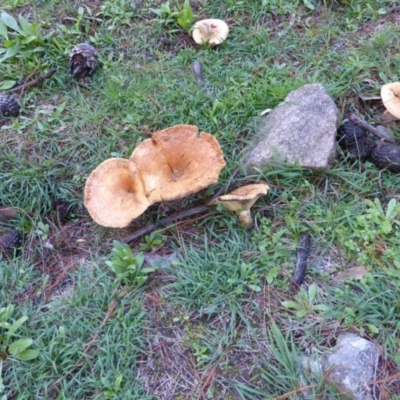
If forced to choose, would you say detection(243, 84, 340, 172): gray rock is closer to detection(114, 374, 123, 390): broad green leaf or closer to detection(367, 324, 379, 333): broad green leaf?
detection(367, 324, 379, 333): broad green leaf

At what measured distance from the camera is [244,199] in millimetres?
2734

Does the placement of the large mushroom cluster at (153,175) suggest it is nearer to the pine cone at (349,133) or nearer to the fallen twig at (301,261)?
the fallen twig at (301,261)

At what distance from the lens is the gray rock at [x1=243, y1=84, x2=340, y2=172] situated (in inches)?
121

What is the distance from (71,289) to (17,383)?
0.62 meters

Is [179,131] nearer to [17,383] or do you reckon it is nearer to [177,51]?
[177,51]

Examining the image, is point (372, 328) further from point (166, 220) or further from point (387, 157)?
point (166, 220)

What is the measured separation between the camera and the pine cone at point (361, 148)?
3.12m

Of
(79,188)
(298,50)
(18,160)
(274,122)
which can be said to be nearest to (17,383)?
(79,188)

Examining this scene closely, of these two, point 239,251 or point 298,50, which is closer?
point 239,251

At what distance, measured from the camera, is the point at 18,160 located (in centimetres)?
338

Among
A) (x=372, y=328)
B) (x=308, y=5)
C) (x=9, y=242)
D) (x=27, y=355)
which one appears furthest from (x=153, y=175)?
(x=308, y=5)

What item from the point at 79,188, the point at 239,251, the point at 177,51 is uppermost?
the point at 177,51

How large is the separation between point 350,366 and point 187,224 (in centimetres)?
131

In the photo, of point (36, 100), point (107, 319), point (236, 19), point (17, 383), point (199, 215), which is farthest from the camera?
point (236, 19)
